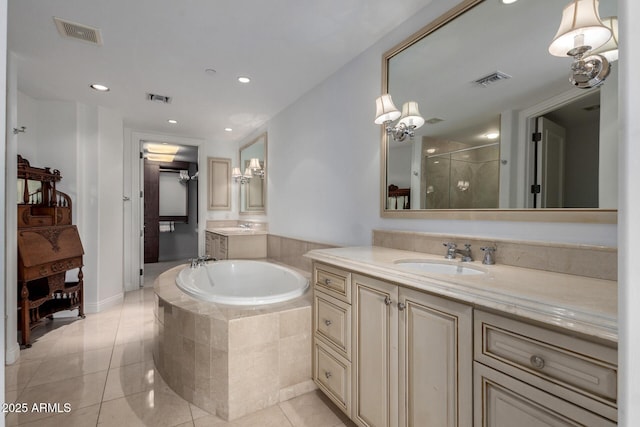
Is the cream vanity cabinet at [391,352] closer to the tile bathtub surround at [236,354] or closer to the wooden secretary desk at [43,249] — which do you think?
the tile bathtub surround at [236,354]

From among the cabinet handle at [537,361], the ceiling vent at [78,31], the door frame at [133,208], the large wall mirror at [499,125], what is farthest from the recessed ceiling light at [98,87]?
the cabinet handle at [537,361]

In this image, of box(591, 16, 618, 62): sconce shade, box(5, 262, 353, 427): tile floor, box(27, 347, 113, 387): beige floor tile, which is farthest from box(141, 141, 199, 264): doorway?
box(591, 16, 618, 62): sconce shade

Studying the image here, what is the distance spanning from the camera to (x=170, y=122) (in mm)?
4113

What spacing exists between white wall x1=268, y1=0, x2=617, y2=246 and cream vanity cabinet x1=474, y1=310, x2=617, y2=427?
24.8 inches

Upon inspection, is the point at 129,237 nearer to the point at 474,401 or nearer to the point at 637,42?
the point at 474,401

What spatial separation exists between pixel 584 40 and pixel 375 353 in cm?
149

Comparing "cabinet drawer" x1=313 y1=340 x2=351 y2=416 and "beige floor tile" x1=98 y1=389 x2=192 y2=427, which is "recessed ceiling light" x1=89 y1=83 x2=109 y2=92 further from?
"cabinet drawer" x1=313 y1=340 x2=351 y2=416

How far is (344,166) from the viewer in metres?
2.55

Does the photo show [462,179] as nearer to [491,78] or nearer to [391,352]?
[491,78]

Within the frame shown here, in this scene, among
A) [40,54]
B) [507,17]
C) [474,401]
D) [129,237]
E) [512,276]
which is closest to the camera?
[474,401]

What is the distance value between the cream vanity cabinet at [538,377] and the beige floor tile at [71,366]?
2.53 m

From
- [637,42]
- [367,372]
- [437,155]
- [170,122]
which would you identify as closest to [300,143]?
[437,155]

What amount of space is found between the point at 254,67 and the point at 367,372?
238 cm

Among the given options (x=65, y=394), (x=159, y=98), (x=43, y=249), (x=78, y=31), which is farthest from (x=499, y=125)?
(x=43, y=249)
